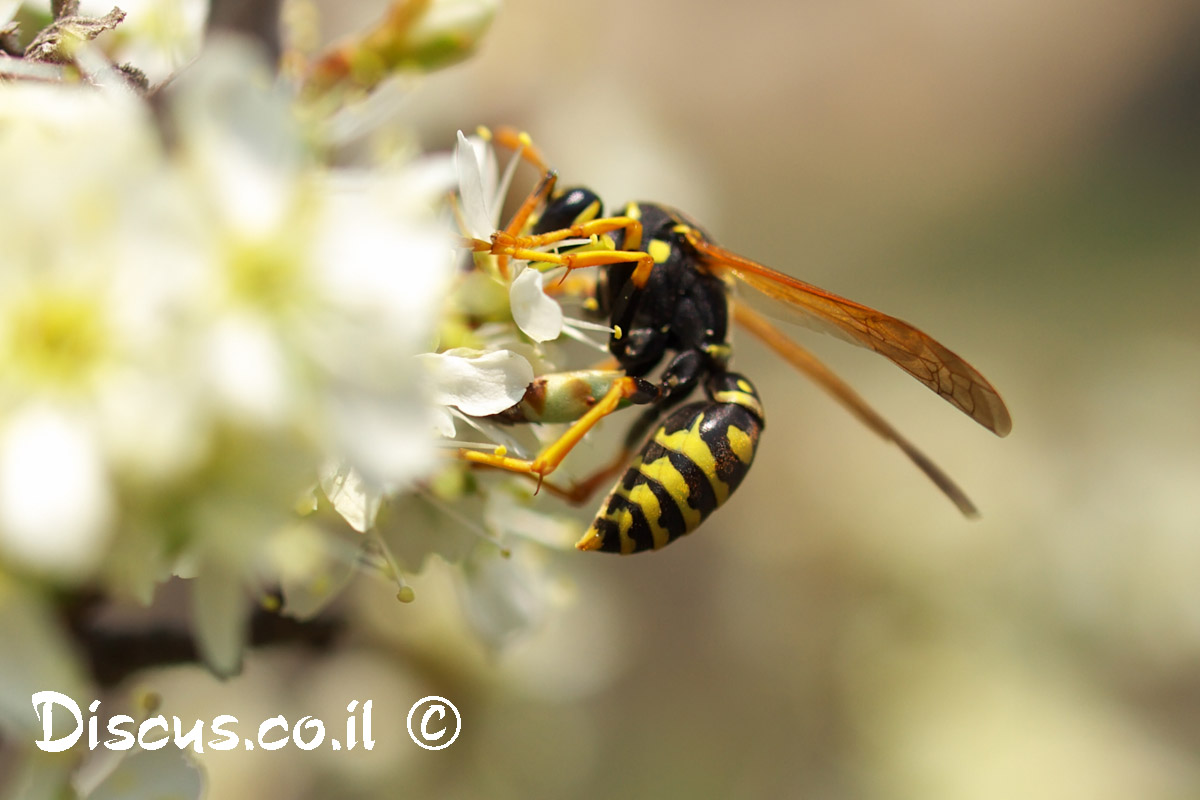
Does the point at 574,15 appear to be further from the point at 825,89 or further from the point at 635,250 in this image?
the point at 635,250

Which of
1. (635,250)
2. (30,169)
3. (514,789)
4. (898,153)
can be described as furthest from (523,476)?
(898,153)

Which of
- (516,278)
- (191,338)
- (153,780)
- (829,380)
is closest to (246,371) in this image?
(191,338)

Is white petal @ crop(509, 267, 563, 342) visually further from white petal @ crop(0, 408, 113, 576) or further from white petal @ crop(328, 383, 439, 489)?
white petal @ crop(0, 408, 113, 576)

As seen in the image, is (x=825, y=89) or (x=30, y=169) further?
(x=825, y=89)

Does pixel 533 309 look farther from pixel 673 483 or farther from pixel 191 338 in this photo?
pixel 191 338

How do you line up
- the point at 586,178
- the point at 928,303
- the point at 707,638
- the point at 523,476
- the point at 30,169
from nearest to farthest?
1. the point at 30,169
2. the point at 523,476
3. the point at 586,178
4. the point at 707,638
5. the point at 928,303
